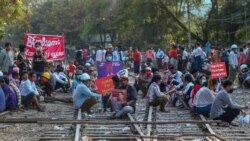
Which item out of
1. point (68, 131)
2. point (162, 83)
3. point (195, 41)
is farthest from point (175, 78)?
point (195, 41)

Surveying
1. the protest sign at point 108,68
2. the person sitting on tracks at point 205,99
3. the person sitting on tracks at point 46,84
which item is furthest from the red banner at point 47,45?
the person sitting on tracks at point 205,99

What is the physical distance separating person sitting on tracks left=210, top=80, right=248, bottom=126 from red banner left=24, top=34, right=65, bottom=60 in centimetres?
1046

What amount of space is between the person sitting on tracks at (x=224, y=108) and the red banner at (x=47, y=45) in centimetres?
1046

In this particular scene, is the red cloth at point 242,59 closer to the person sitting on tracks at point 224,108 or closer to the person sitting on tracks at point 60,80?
the person sitting on tracks at point 60,80

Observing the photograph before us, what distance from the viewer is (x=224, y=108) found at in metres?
12.8

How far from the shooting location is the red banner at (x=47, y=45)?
71.5 feet

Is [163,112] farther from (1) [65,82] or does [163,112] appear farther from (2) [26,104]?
(1) [65,82]

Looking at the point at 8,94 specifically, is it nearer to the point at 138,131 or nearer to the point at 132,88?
the point at 132,88

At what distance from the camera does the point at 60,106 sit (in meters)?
18.0

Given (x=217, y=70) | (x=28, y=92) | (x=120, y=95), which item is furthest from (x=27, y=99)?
(x=217, y=70)

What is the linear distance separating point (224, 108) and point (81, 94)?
13.8ft

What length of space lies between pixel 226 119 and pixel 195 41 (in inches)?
1333

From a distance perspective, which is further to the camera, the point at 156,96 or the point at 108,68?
the point at 108,68

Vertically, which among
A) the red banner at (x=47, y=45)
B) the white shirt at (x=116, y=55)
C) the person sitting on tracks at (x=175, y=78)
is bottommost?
the person sitting on tracks at (x=175, y=78)
